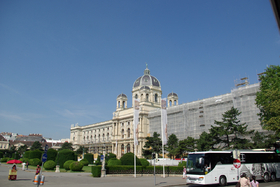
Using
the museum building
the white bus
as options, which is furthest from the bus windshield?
the museum building

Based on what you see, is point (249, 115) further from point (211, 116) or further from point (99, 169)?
point (99, 169)

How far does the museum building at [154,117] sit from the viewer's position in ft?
145

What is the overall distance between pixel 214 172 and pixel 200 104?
38.3 m

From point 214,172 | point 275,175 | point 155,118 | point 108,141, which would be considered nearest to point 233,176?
point 214,172

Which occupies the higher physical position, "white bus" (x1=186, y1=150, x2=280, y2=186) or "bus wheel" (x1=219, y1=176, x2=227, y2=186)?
"white bus" (x1=186, y1=150, x2=280, y2=186)

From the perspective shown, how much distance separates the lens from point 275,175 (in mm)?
21766

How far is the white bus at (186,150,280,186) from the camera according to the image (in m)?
17.2

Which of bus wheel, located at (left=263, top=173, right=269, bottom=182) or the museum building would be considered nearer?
bus wheel, located at (left=263, top=173, right=269, bottom=182)

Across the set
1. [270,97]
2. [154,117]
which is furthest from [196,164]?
[154,117]

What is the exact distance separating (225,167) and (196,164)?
8.99 ft

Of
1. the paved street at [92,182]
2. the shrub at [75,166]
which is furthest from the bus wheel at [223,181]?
the shrub at [75,166]

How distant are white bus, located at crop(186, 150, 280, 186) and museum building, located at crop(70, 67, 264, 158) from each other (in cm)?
2151

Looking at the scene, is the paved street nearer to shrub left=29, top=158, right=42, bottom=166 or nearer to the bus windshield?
the bus windshield

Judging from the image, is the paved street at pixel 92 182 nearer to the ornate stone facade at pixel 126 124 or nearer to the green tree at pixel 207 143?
the green tree at pixel 207 143
